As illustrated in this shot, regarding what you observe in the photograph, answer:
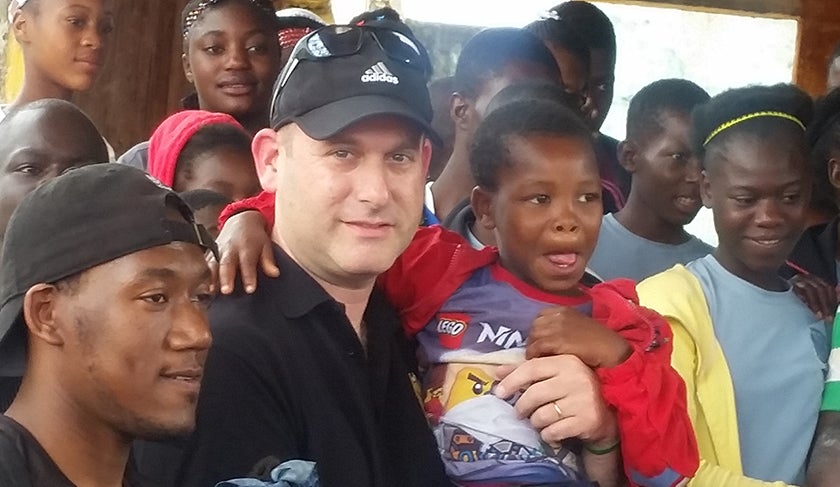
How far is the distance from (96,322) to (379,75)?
67 cm

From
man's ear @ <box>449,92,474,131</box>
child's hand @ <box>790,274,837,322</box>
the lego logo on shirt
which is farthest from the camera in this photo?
man's ear @ <box>449,92,474,131</box>

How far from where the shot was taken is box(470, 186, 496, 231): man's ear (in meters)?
2.58

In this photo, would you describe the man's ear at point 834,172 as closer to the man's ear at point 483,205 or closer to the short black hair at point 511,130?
the short black hair at point 511,130

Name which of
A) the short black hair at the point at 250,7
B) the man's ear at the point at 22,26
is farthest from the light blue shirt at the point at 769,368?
the man's ear at the point at 22,26

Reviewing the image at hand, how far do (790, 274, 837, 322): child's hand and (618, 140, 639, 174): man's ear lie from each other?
1047 mm

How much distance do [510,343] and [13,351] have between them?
1.01 meters

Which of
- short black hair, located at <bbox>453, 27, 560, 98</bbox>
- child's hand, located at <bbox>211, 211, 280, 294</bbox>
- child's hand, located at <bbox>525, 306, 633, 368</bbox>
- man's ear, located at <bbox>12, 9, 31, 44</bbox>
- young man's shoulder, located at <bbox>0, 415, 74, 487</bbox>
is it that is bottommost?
child's hand, located at <bbox>525, 306, 633, 368</bbox>

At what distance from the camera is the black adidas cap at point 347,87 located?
1.94 meters

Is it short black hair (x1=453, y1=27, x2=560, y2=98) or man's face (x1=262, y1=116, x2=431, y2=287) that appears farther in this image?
short black hair (x1=453, y1=27, x2=560, y2=98)

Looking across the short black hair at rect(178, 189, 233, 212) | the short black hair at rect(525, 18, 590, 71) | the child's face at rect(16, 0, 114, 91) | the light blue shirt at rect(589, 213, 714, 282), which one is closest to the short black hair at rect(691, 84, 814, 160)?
the light blue shirt at rect(589, 213, 714, 282)

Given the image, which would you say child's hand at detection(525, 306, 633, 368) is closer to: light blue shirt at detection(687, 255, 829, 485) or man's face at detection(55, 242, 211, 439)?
light blue shirt at detection(687, 255, 829, 485)

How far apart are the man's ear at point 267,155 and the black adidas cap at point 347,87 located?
0.03 meters

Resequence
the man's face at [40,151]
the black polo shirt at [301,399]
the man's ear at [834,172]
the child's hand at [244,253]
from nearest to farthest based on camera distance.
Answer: the black polo shirt at [301,399] < the child's hand at [244,253] < the man's face at [40,151] < the man's ear at [834,172]

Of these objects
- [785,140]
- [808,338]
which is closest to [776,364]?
[808,338]
